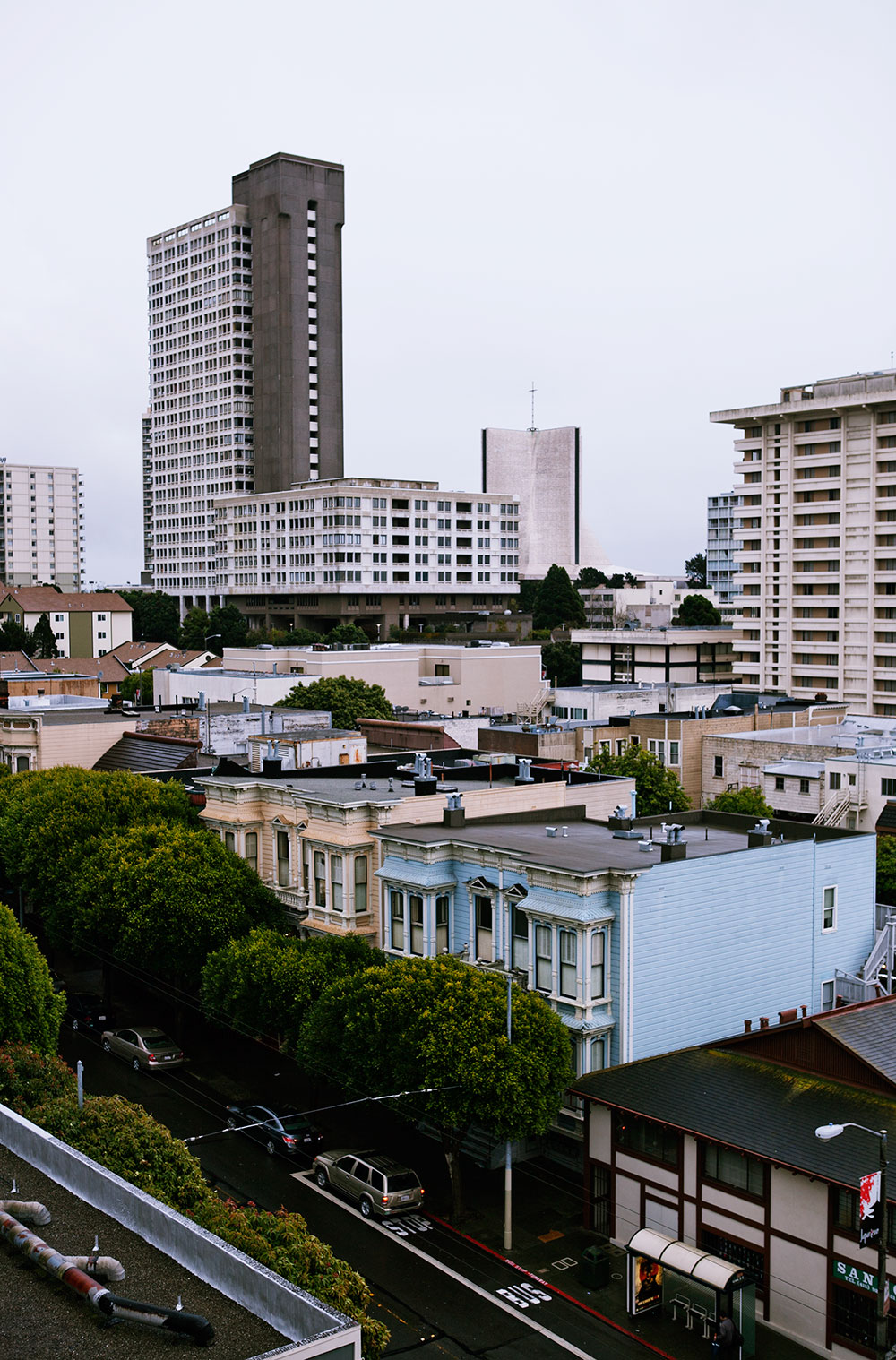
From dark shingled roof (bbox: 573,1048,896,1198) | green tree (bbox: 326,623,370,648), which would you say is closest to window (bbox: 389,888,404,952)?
dark shingled roof (bbox: 573,1048,896,1198)

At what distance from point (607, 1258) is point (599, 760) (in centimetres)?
4716

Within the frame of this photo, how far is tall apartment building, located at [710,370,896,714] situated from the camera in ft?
436

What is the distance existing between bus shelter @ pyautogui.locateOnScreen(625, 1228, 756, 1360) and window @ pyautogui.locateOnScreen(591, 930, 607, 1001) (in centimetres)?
686

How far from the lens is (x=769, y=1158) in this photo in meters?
32.1

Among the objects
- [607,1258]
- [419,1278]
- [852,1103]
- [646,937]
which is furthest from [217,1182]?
[852,1103]

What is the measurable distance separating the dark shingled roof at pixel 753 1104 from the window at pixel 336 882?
47.1ft

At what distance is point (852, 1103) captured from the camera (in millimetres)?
33375

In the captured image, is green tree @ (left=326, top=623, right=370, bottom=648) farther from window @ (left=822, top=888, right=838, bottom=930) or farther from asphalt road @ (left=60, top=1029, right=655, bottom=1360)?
window @ (left=822, top=888, right=838, bottom=930)

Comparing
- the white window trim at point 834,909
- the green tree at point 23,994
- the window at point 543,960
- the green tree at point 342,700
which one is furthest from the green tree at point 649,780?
the green tree at point 23,994

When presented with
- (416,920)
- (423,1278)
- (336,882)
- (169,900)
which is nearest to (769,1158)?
(423,1278)

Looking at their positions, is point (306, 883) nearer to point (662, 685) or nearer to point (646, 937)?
point (646, 937)

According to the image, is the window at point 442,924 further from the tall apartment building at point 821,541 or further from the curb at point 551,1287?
the tall apartment building at point 821,541

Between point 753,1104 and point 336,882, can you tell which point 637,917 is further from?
point 336,882

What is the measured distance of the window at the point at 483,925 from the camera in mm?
43094
